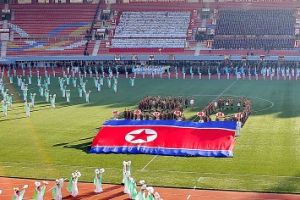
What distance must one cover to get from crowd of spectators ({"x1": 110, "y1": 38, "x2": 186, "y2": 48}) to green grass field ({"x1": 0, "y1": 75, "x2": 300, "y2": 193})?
2227cm

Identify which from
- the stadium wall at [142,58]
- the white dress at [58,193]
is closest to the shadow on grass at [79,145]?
the white dress at [58,193]

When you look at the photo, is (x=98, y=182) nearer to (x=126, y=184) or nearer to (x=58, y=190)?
(x=126, y=184)

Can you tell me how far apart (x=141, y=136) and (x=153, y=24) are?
40.5 m

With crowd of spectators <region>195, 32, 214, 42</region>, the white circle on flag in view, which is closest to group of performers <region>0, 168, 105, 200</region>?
the white circle on flag

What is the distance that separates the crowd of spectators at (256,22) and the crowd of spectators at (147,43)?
4581mm

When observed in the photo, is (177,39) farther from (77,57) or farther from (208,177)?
(208,177)

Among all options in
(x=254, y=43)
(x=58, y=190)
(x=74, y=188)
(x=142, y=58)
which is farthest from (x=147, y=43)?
(x=58, y=190)

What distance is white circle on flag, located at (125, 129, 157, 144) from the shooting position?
24.2m

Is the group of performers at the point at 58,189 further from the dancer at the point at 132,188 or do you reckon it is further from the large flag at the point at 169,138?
the large flag at the point at 169,138

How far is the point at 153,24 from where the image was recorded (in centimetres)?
6384

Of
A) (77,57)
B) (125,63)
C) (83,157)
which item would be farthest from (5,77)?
(83,157)

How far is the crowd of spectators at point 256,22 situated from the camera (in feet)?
196

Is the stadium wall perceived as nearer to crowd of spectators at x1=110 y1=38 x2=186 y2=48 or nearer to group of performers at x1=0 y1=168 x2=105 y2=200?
crowd of spectators at x1=110 y1=38 x2=186 y2=48

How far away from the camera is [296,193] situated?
18.2 m
